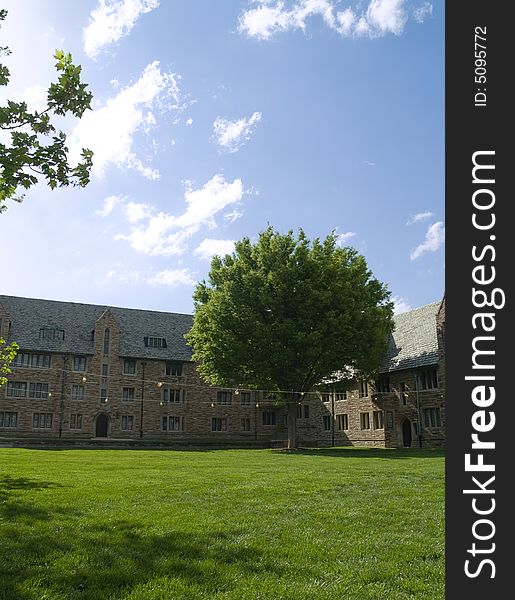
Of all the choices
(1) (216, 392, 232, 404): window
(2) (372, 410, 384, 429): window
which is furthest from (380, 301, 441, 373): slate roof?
(1) (216, 392, 232, 404): window

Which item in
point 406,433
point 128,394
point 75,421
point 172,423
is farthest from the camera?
point 172,423

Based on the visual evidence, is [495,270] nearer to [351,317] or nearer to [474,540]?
[474,540]

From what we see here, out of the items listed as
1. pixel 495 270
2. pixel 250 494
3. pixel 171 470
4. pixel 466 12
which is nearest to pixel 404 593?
pixel 495 270

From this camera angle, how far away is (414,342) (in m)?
48.2

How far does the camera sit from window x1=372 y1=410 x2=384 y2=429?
4891 cm

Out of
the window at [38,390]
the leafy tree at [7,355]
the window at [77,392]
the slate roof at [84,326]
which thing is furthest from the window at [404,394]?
the leafy tree at [7,355]

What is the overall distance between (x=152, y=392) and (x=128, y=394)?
2.37 m

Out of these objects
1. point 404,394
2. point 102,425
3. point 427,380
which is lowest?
point 102,425

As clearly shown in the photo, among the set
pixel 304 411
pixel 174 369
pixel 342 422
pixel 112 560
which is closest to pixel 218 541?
pixel 112 560

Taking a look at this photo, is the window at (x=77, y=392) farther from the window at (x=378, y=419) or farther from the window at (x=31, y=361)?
the window at (x=378, y=419)

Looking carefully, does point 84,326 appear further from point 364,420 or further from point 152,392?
point 364,420

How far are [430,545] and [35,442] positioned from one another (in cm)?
3890

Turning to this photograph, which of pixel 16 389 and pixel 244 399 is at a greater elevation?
pixel 16 389

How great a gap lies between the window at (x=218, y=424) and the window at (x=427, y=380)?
2211 cm
